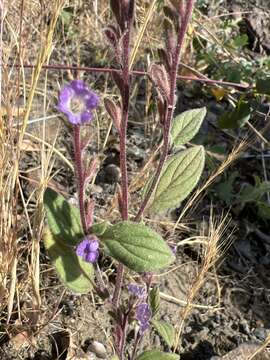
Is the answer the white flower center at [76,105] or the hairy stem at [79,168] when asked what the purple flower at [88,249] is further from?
the white flower center at [76,105]

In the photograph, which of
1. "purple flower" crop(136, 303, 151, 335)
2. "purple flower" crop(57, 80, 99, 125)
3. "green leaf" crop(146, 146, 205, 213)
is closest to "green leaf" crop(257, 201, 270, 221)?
"green leaf" crop(146, 146, 205, 213)

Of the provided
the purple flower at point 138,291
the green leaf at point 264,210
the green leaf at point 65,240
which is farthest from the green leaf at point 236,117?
the green leaf at point 65,240

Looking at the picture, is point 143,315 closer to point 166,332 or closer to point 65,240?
point 166,332

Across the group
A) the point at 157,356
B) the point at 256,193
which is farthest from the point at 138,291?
the point at 256,193

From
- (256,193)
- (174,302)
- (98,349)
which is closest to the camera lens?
(98,349)

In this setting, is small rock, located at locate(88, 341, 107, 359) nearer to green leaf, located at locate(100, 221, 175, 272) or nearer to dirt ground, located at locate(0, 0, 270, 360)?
dirt ground, located at locate(0, 0, 270, 360)

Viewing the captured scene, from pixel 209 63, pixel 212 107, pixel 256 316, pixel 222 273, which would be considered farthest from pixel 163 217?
pixel 209 63

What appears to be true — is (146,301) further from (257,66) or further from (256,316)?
(257,66)
